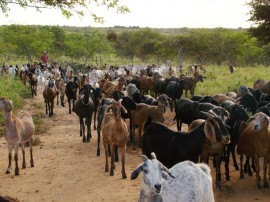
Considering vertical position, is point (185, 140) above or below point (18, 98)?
above

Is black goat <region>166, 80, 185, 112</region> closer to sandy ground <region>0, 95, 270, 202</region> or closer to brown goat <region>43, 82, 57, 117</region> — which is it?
brown goat <region>43, 82, 57, 117</region>

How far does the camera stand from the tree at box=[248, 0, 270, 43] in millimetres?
22859

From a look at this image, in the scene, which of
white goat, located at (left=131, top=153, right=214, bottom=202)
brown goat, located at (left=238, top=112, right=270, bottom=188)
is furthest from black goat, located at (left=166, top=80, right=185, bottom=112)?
white goat, located at (left=131, top=153, right=214, bottom=202)

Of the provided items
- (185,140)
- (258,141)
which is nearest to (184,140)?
(185,140)

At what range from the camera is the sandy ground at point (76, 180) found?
29.6 feet

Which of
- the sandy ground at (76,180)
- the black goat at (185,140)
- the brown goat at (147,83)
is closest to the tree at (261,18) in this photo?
the brown goat at (147,83)

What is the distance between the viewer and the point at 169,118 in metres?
18.7

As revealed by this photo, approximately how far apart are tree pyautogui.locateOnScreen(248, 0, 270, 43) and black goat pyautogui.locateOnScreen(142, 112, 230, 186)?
1629 centimetres

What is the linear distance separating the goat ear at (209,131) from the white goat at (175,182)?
215 centimetres

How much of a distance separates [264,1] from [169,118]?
10.4 metres

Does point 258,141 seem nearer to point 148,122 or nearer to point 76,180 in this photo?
point 148,122

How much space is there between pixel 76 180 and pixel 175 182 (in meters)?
4.76

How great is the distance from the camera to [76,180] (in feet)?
33.5

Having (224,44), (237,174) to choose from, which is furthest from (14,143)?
(224,44)
